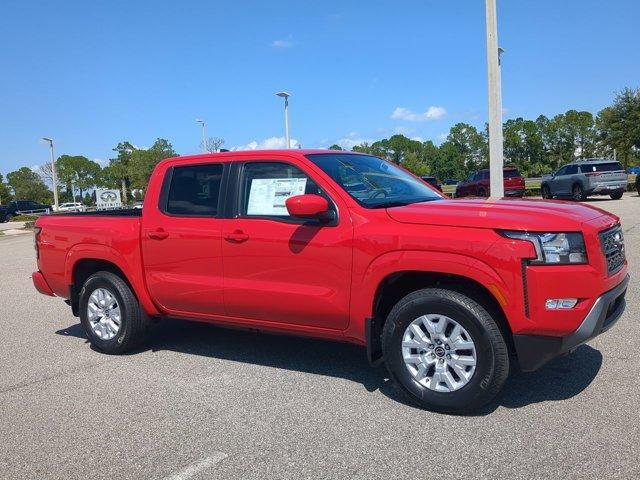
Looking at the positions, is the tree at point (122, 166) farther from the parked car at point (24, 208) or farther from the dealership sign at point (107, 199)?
the dealership sign at point (107, 199)

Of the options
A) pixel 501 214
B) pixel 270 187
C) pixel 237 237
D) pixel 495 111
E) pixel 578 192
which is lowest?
pixel 578 192

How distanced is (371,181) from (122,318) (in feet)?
8.91

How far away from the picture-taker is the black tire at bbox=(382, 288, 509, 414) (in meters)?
3.87

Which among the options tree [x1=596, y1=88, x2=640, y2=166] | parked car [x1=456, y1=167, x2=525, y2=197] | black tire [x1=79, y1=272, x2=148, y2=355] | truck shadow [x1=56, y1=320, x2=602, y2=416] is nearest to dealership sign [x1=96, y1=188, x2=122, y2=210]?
parked car [x1=456, y1=167, x2=525, y2=197]

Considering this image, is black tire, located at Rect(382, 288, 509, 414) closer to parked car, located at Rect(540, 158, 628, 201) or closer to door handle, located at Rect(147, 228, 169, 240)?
door handle, located at Rect(147, 228, 169, 240)

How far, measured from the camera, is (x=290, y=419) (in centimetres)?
407

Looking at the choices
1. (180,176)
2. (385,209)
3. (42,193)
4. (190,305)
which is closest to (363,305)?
(385,209)

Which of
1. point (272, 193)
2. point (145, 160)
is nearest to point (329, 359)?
point (272, 193)

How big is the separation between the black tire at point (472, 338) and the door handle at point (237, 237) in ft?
4.46

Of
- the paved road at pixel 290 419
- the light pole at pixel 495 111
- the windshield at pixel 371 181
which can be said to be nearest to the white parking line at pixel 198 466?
the paved road at pixel 290 419

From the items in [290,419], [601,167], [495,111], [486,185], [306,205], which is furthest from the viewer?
[486,185]

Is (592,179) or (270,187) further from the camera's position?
(592,179)

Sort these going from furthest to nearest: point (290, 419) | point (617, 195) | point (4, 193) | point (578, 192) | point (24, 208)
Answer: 1. point (4, 193)
2. point (24, 208)
3. point (617, 195)
4. point (578, 192)
5. point (290, 419)

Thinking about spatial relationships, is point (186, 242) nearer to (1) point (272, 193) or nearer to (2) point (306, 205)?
(1) point (272, 193)
